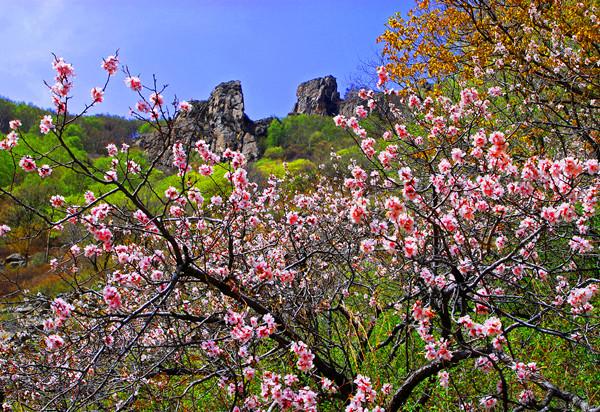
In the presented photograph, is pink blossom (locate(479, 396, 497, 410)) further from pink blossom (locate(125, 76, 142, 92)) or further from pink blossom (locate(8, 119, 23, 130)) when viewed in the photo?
pink blossom (locate(8, 119, 23, 130))

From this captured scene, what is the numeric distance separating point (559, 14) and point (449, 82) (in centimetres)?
457

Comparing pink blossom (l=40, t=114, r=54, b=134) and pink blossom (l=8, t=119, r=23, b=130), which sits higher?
pink blossom (l=8, t=119, r=23, b=130)

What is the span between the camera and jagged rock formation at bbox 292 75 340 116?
87688mm

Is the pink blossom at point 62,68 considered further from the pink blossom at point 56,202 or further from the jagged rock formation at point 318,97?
the jagged rock formation at point 318,97

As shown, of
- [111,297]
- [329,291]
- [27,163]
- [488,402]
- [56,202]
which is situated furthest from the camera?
[329,291]

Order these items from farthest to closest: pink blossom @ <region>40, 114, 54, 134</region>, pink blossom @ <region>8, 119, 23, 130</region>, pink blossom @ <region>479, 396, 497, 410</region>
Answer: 1. pink blossom @ <region>8, 119, 23, 130</region>
2. pink blossom @ <region>40, 114, 54, 134</region>
3. pink blossom @ <region>479, 396, 497, 410</region>

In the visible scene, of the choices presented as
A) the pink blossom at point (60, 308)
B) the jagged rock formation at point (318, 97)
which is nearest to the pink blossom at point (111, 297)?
the pink blossom at point (60, 308)

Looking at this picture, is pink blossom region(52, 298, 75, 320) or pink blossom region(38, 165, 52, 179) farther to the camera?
pink blossom region(38, 165, 52, 179)

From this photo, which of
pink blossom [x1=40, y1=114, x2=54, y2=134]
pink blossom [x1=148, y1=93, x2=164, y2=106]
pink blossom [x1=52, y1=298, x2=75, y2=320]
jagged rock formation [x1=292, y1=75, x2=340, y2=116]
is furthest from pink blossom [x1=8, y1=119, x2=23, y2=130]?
jagged rock formation [x1=292, y1=75, x2=340, y2=116]

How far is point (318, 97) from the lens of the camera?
291 feet

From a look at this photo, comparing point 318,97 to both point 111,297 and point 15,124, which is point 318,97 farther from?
point 111,297

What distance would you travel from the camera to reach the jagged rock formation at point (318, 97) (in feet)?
288

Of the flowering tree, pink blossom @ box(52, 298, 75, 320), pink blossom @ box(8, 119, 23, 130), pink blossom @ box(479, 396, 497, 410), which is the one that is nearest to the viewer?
the flowering tree

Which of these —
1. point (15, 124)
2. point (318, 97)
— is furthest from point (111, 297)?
point (318, 97)
